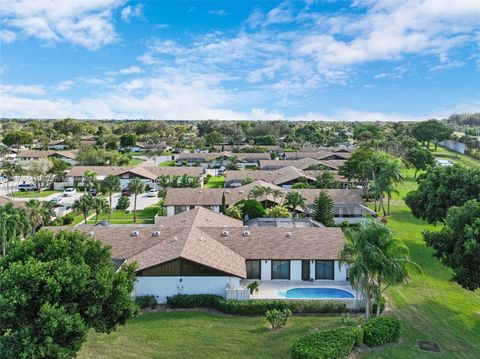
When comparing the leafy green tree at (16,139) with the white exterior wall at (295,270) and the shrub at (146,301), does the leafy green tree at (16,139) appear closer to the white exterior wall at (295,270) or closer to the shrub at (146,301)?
the shrub at (146,301)

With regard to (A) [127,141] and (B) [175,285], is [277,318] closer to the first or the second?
(B) [175,285]

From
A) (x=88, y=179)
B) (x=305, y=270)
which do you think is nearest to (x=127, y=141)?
(x=88, y=179)

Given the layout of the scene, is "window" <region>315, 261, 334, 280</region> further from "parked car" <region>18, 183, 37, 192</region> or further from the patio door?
"parked car" <region>18, 183, 37, 192</region>

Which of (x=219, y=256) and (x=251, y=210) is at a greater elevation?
(x=251, y=210)

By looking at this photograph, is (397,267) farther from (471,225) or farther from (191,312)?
(191,312)

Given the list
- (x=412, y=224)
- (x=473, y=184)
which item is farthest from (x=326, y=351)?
(x=412, y=224)

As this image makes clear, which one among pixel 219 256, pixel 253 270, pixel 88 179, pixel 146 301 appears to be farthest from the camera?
pixel 88 179

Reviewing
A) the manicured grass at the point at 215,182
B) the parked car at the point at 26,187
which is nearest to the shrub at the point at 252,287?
the manicured grass at the point at 215,182
